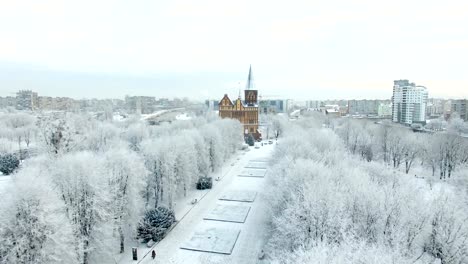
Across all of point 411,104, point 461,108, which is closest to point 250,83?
point 411,104

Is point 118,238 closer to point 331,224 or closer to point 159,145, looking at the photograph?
point 159,145

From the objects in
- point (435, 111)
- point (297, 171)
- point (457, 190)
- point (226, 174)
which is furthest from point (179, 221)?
point (435, 111)

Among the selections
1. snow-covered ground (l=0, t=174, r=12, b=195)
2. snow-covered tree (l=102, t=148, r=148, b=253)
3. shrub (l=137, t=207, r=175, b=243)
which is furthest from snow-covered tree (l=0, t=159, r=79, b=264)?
shrub (l=137, t=207, r=175, b=243)

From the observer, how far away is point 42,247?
1500cm

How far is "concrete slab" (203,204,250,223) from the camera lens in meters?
27.7

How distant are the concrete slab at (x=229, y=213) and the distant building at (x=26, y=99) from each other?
131 m

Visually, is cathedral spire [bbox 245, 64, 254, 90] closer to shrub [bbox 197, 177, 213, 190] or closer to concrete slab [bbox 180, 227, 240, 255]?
shrub [bbox 197, 177, 213, 190]

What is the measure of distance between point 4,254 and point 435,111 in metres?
183

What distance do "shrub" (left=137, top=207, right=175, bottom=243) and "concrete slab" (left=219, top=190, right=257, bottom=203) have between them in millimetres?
9826

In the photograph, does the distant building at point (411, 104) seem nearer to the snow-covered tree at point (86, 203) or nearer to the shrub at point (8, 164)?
the snow-covered tree at point (86, 203)

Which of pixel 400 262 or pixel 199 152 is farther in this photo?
pixel 199 152

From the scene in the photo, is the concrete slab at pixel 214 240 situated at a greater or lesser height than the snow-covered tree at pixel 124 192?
lesser

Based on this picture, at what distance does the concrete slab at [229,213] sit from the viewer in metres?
27.7

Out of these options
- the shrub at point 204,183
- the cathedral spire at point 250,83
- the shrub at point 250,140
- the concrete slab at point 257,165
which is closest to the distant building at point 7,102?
the cathedral spire at point 250,83
